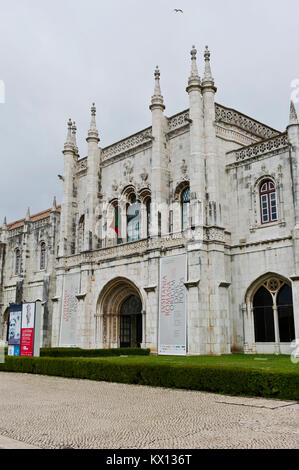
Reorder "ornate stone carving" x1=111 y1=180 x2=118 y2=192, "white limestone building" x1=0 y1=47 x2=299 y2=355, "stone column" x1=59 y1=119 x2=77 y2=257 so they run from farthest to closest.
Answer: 1. "stone column" x1=59 y1=119 x2=77 y2=257
2. "ornate stone carving" x1=111 y1=180 x2=118 y2=192
3. "white limestone building" x1=0 y1=47 x2=299 y2=355

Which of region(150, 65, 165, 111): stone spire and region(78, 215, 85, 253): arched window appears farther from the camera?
region(78, 215, 85, 253): arched window

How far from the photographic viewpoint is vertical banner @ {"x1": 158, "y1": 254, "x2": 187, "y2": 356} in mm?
23938

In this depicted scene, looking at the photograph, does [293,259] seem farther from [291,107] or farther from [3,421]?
[3,421]

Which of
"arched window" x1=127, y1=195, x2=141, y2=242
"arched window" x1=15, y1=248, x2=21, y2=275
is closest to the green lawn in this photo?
"arched window" x1=127, y1=195, x2=141, y2=242

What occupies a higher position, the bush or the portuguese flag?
the portuguese flag

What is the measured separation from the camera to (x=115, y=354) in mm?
24625

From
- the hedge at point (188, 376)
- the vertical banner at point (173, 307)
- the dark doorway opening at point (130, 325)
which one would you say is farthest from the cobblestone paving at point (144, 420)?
the dark doorway opening at point (130, 325)

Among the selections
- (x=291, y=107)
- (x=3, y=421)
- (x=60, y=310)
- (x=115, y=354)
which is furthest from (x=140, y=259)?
(x=3, y=421)

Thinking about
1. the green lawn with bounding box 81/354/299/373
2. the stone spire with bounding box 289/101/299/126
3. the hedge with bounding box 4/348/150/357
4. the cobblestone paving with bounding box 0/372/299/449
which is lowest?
the cobblestone paving with bounding box 0/372/299/449

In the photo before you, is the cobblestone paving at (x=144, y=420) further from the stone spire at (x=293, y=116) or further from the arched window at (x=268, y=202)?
the stone spire at (x=293, y=116)

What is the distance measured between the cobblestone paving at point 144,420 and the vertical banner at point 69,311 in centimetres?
1844

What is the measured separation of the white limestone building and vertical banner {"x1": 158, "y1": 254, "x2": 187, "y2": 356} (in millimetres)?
362

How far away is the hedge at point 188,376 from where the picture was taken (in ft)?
35.8

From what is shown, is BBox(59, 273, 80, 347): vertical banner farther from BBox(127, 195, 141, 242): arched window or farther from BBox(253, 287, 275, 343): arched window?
BBox(253, 287, 275, 343): arched window
